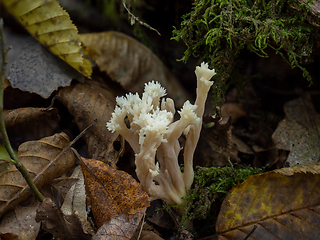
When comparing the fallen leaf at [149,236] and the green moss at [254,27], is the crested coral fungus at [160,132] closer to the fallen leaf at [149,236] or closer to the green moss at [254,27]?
the fallen leaf at [149,236]

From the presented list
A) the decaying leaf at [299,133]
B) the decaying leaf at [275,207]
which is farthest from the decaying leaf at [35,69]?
the decaying leaf at [299,133]

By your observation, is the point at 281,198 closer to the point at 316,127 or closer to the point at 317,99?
the point at 316,127

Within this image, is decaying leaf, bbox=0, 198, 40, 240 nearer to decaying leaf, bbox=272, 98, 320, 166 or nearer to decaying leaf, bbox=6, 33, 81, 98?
decaying leaf, bbox=6, 33, 81, 98

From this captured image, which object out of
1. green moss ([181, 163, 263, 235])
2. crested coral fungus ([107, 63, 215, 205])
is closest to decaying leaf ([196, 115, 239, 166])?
green moss ([181, 163, 263, 235])

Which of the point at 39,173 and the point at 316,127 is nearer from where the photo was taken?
the point at 39,173

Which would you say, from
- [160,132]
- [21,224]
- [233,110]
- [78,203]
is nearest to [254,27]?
[233,110]

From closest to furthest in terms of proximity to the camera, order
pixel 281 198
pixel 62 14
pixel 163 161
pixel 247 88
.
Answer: pixel 281 198
pixel 163 161
pixel 62 14
pixel 247 88

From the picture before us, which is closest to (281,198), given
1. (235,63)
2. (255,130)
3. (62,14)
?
(255,130)
